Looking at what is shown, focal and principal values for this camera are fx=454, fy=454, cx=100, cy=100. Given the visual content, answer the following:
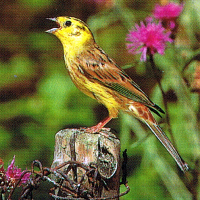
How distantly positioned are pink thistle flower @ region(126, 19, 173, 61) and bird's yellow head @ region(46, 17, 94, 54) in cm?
31

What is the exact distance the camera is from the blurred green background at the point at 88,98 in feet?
11.3

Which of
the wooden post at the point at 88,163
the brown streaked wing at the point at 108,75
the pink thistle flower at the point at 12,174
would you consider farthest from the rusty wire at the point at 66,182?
the brown streaked wing at the point at 108,75

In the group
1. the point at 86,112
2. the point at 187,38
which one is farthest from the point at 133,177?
the point at 187,38

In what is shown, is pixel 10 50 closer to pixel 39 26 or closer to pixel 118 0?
pixel 39 26

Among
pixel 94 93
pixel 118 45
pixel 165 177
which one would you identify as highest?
pixel 118 45

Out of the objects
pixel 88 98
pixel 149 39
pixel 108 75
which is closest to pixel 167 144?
pixel 108 75

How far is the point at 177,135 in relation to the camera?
3713mm

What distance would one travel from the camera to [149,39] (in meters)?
2.89

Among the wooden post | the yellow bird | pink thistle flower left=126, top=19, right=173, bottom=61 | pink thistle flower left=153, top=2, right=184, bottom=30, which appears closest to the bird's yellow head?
the yellow bird

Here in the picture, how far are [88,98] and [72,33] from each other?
143 centimetres

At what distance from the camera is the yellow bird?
8.71 ft

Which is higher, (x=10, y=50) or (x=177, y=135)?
(x=10, y=50)

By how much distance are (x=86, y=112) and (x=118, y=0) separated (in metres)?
1.00

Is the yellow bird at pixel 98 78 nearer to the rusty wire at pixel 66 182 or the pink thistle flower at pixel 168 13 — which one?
the pink thistle flower at pixel 168 13
